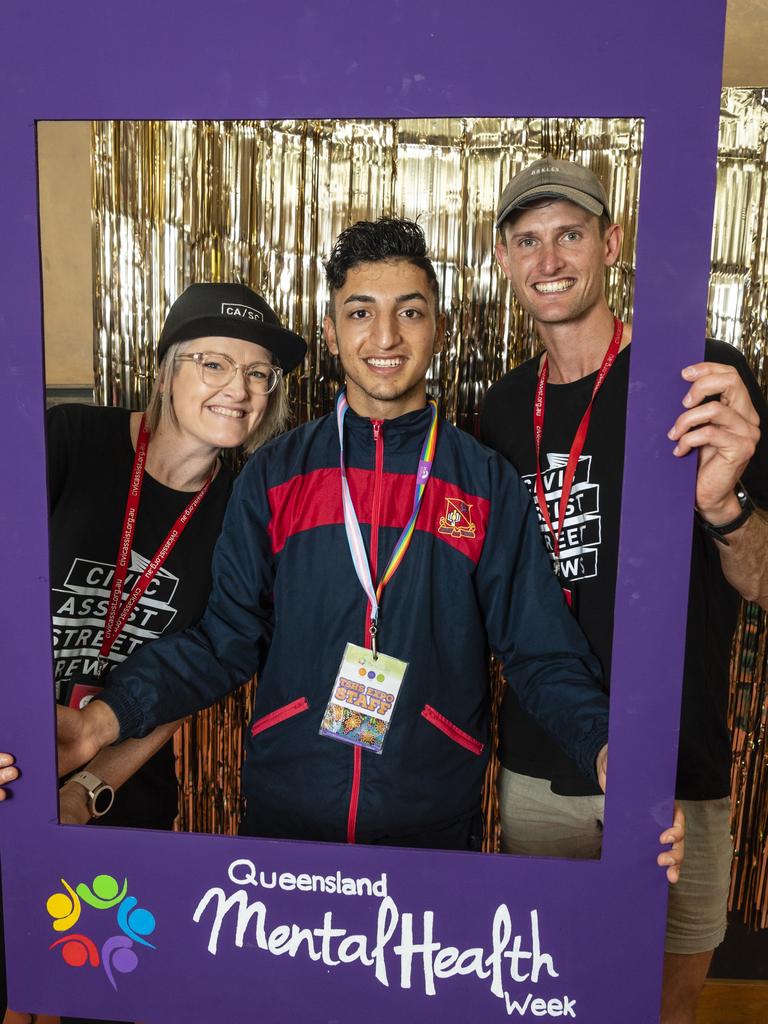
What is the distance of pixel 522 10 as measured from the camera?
75 cm

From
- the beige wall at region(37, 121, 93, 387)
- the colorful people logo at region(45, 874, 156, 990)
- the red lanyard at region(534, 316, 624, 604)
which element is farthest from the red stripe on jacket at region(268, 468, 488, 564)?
the beige wall at region(37, 121, 93, 387)

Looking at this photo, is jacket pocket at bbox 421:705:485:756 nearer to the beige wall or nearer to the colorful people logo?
the colorful people logo

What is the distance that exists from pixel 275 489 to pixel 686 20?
70 centimetres

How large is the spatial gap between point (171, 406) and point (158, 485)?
13cm

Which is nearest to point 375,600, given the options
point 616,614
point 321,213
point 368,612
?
point 368,612

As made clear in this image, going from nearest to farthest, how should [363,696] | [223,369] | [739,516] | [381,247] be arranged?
[739,516], [363,696], [381,247], [223,369]

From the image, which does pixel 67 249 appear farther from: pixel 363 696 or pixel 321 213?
pixel 363 696

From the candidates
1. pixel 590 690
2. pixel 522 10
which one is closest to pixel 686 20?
pixel 522 10

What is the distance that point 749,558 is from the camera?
3.56 ft

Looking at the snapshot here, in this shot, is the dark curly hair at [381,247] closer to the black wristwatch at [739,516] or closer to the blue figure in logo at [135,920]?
the black wristwatch at [739,516]

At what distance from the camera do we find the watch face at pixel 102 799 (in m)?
1.02

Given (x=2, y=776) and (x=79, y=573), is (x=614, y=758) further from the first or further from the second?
(x=79, y=573)

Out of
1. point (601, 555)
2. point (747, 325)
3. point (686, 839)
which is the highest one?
point (747, 325)

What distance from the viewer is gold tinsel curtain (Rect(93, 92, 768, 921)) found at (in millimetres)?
1676
